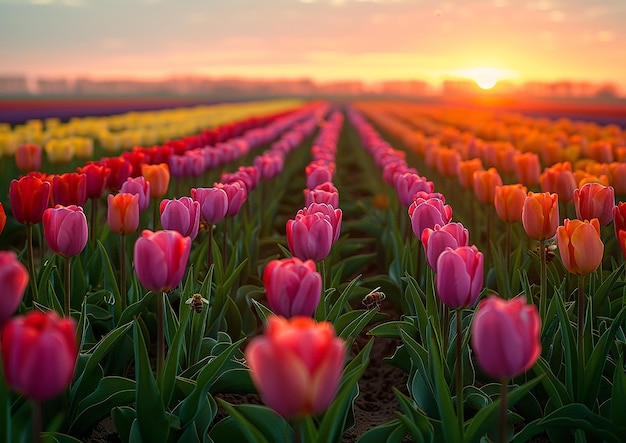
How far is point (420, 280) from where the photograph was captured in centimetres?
388

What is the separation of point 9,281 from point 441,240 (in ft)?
4.71

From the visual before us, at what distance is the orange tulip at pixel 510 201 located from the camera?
368 centimetres

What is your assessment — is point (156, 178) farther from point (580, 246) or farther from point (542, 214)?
point (580, 246)

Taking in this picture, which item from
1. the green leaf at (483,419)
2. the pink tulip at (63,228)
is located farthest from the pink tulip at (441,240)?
the pink tulip at (63,228)

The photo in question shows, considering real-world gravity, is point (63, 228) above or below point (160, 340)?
above

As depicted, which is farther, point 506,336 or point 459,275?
point 459,275

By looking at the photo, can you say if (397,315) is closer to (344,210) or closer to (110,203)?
(110,203)

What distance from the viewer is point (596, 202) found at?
3352mm

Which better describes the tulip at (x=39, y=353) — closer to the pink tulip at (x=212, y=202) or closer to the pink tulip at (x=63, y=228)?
the pink tulip at (x=63, y=228)

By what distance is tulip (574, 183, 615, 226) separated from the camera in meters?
3.34

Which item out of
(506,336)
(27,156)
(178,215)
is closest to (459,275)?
(506,336)

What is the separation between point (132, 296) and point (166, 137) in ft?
32.4

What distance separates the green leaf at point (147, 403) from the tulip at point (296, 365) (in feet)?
3.32

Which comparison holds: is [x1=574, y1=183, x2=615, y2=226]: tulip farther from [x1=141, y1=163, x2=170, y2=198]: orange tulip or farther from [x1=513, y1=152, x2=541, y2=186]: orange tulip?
[x1=141, y1=163, x2=170, y2=198]: orange tulip
